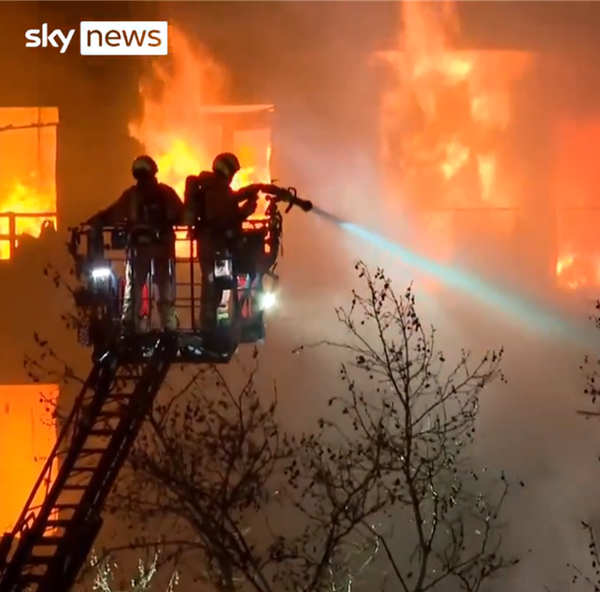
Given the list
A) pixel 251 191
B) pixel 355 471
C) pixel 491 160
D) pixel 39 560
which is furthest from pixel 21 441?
pixel 491 160

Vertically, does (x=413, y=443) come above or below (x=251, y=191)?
below

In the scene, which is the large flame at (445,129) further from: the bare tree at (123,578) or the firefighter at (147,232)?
the firefighter at (147,232)

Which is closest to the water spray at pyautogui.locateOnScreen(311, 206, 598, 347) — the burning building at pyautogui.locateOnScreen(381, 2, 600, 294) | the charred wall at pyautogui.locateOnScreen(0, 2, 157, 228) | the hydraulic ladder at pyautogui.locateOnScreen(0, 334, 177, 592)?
the burning building at pyautogui.locateOnScreen(381, 2, 600, 294)

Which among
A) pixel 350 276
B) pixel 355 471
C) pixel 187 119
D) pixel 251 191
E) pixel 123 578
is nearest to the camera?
pixel 251 191

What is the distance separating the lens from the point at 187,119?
11805 millimetres

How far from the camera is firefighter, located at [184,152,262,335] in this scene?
6289 mm

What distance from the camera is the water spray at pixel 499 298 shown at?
1157 centimetres

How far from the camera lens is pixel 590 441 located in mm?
11445

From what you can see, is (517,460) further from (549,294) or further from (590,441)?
(549,294)

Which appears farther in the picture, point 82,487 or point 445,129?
point 445,129

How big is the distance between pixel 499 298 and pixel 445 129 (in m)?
2.36

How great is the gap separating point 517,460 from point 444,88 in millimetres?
4935

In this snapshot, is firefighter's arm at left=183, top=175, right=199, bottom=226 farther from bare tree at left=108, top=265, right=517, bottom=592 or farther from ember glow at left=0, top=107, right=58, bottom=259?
ember glow at left=0, top=107, right=58, bottom=259

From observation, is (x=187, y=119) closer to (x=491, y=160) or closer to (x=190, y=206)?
(x=491, y=160)
